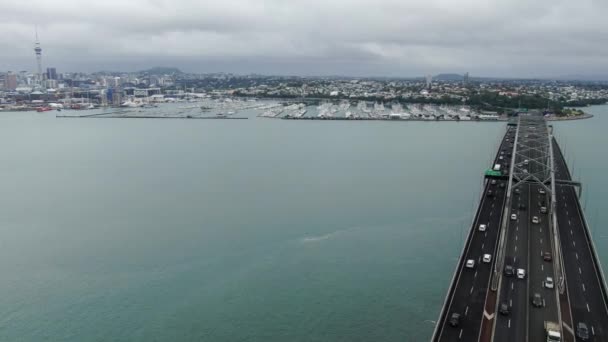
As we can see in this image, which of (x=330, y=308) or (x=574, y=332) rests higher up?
(x=574, y=332)

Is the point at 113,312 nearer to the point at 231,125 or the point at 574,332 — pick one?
the point at 574,332

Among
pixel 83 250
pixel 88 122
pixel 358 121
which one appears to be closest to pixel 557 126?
pixel 358 121

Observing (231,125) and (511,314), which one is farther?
(231,125)

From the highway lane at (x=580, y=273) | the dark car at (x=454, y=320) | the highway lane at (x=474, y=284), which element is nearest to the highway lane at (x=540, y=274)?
the highway lane at (x=580, y=273)

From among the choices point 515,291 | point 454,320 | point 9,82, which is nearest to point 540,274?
point 515,291

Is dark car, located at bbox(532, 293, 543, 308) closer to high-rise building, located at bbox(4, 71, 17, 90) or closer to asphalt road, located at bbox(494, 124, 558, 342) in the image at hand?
asphalt road, located at bbox(494, 124, 558, 342)

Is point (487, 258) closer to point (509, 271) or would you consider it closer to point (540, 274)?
point (509, 271)

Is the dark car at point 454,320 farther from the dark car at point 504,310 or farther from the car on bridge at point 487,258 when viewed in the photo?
the car on bridge at point 487,258
